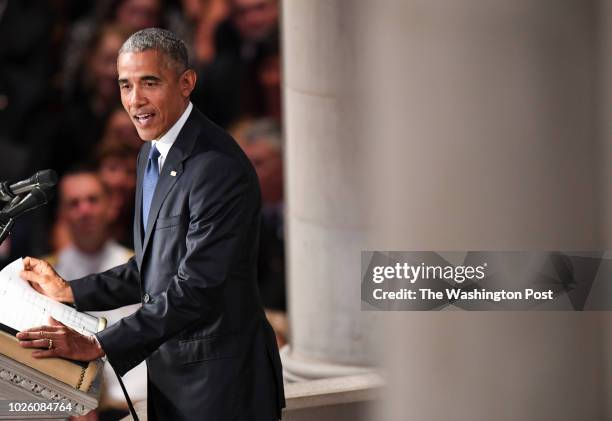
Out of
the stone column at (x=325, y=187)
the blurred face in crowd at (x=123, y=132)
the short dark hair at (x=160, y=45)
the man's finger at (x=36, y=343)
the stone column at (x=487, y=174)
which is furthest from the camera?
the blurred face in crowd at (x=123, y=132)

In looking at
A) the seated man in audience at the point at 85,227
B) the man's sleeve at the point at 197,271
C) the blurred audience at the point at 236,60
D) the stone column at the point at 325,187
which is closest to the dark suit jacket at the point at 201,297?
the man's sleeve at the point at 197,271

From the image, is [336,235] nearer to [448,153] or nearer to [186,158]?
[186,158]

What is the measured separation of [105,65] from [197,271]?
188 inches

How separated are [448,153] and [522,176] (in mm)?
172

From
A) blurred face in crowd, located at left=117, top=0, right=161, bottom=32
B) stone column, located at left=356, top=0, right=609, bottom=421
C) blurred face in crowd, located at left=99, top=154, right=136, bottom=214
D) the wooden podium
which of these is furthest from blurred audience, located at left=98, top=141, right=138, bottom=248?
stone column, located at left=356, top=0, right=609, bottom=421

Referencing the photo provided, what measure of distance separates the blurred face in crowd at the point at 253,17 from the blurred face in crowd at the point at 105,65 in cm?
69

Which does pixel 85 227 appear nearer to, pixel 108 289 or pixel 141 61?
pixel 108 289

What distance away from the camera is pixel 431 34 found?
3.03 m

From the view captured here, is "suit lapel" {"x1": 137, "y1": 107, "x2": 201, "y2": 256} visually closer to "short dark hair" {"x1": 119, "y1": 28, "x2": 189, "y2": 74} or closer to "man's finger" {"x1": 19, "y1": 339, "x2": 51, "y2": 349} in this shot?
"short dark hair" {"x1": 119, "y1": 28, "x2": 189, "y2": 74}

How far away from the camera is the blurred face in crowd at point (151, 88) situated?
3434mm

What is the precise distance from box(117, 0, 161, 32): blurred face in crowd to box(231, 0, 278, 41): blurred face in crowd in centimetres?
47

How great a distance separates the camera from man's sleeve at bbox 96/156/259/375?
3445 mm

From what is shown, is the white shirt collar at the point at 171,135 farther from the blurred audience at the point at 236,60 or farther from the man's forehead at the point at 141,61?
the blurred audience at the point at 236,60

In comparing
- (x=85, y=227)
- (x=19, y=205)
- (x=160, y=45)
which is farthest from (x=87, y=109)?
(x=160, y=45)
